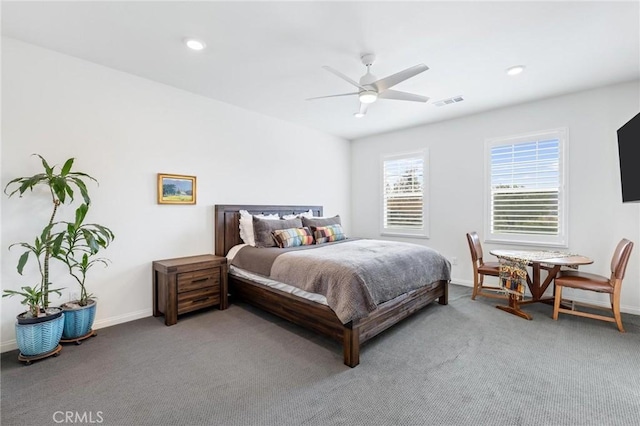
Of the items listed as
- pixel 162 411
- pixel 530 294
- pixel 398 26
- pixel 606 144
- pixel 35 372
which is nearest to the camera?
pixel 162 411

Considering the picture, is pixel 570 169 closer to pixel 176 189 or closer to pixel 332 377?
pixel 332 377

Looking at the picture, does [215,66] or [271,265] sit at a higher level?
[215,66]

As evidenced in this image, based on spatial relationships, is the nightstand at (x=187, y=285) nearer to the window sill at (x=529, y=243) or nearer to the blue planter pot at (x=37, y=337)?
the blue planter pot at (x=37, y=337)

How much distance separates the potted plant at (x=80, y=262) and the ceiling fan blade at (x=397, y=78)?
3003mm

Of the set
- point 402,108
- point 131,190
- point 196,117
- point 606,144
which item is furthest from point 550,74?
point 131,190

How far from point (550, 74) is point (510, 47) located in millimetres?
972

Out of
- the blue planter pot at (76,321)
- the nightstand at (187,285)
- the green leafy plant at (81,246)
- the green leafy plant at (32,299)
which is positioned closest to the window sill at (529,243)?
the nightstand at (187,285)

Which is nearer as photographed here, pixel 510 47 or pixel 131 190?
pixel 510 47

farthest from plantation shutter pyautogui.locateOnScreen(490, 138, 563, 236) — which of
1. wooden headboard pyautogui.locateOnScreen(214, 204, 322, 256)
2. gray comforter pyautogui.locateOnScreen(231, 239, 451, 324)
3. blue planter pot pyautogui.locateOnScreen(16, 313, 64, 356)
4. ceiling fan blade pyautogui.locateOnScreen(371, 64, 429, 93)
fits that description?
blue planter pot pyautogui.locateOnScreen(16, 313, 64, 356)

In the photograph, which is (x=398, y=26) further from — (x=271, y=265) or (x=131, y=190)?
(x=131, y=190)

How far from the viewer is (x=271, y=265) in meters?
3.16

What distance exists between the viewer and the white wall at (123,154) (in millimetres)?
2553

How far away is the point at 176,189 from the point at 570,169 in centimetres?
521

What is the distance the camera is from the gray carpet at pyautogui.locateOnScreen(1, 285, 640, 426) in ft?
5.72
